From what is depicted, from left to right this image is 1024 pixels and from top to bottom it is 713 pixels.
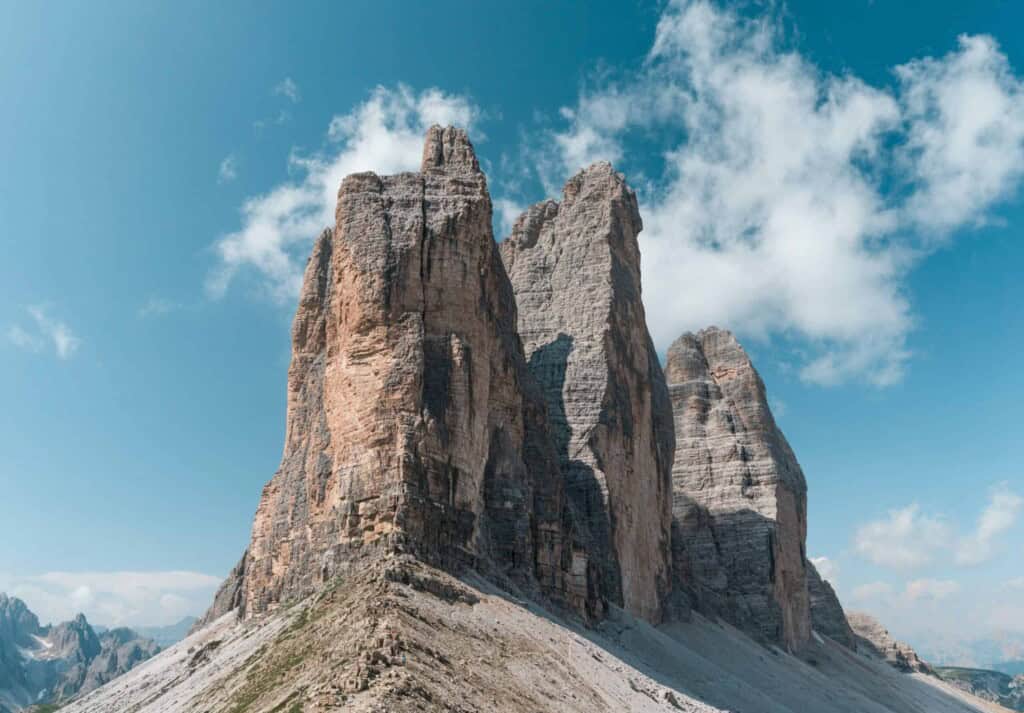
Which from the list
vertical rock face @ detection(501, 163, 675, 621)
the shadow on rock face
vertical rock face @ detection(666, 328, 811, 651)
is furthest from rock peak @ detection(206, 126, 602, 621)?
vertical rock face @ detection(666, 328, 811, 651)

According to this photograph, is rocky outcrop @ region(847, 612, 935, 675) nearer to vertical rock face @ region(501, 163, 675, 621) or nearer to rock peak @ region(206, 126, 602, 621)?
vertical rock face @ region(501, 163, 675, 621)

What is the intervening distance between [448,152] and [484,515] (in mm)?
20062

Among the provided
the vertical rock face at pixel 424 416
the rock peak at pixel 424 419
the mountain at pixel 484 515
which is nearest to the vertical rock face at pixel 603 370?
the mountain at pixel 484 515

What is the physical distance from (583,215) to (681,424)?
98.9 ft

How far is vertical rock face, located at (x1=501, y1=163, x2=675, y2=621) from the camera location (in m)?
65.6

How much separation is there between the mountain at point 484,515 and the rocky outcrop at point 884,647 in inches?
973

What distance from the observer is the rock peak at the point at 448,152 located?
5066 cm

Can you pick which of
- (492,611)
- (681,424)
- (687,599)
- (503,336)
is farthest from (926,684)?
(492,611)

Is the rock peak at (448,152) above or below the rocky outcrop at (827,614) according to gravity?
above

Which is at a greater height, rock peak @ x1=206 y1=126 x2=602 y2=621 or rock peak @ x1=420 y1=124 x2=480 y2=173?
rock peak @ x1=420 y1=124 x2=480 y2=173

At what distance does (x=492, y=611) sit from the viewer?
123 ft

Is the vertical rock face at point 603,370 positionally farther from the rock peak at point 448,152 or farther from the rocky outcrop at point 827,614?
the rocky outcrop at point 827,614

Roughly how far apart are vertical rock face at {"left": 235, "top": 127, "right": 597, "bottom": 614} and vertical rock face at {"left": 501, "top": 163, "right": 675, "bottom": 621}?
10268mm

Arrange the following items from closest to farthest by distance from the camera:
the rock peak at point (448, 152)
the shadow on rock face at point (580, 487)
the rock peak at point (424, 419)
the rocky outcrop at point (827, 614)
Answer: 1. the rock peak at point (424, 419)
2. the rock peak at point (448, 152)
3. the shadow on rock face at point (580, 487)
4. the rocky outcrop at point (827, 614)
